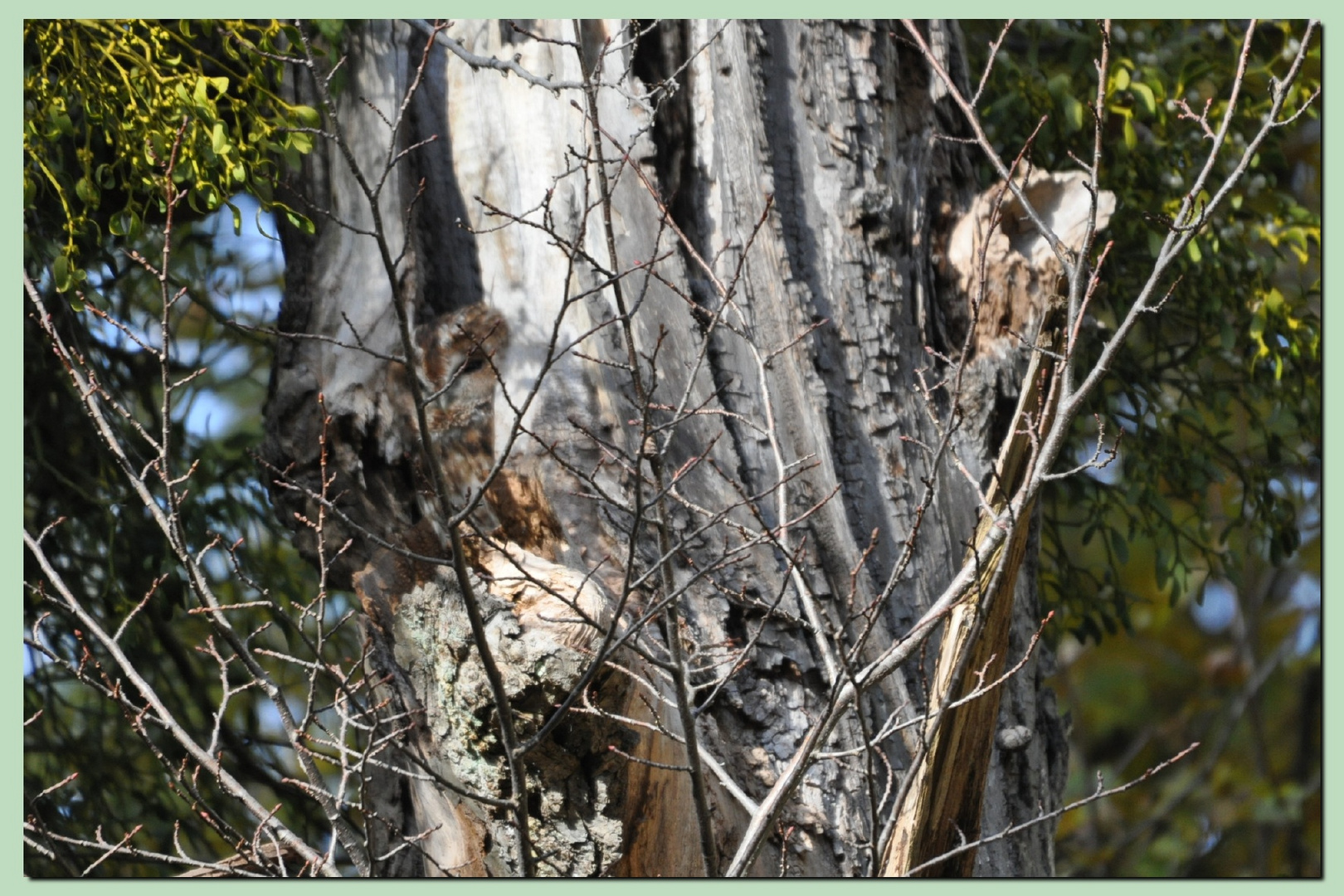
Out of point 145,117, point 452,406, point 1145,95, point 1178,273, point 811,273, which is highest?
point 1145,95

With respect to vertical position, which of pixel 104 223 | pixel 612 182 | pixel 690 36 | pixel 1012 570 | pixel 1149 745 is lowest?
pixel 1149 745

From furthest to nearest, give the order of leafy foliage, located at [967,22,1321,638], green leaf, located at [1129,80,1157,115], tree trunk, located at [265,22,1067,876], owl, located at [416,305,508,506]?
1. leafy foliage, located at [967,22,1321,638]
2. green leaf, located at [1129,80,1157,115]
3. owl, located at [416,305,508,506]
4. tree trunk, located at [265,22,1067,876]

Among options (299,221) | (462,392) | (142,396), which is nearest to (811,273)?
(462,392)

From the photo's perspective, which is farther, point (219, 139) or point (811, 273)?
point (811, 273)

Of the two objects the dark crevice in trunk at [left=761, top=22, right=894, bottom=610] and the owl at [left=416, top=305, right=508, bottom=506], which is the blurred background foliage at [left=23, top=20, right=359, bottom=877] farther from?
the dark crevice in trunk at [left=761, top=22, right=894, bottom=610]

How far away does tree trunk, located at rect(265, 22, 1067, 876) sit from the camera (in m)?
1.85

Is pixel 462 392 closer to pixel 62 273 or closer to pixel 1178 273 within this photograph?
pixel 62 273

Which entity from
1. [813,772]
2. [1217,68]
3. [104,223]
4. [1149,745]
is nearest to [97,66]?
[104,223]

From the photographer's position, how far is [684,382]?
2.00m

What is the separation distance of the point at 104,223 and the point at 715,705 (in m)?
1.51

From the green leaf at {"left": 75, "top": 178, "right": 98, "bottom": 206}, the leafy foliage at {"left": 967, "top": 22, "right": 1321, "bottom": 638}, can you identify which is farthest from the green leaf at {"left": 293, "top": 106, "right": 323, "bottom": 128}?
the leafy foliage at {"left": 967, "top": 22, "right": 1321, "bottom": 638}

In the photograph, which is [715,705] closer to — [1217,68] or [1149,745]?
[1217,68]

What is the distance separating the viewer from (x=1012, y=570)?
174 cm

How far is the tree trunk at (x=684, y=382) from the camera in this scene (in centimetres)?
185
